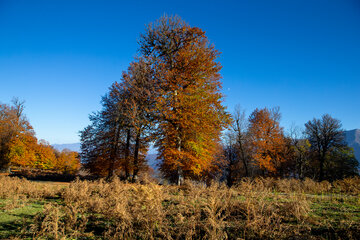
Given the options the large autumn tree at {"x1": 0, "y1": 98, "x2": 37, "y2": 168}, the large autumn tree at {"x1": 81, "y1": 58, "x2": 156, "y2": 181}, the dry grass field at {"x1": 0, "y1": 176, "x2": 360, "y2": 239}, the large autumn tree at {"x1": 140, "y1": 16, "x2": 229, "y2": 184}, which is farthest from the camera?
the large autumn tree at {"x1": 0, "y1": 98, "x2": 37, "y2": 168}

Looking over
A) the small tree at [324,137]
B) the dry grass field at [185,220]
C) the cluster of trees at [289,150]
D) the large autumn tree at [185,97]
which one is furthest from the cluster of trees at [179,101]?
the small tree at [324,137]

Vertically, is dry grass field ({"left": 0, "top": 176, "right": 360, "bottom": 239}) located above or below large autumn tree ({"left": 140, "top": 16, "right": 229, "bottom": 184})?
below

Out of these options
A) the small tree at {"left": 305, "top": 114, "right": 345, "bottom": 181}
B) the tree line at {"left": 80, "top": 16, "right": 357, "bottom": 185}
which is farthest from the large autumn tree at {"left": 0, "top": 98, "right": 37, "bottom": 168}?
the small tree at {"left": 305, "top": 114, "right": 345, "bottom": 181}

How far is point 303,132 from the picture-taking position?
103ft

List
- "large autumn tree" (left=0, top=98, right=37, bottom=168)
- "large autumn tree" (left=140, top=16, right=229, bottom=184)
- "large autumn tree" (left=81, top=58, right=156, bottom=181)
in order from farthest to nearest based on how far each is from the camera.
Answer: "large autumn tree" (left=0, top=98, right=37, bottom=168), "large autumn tree" (left=81, top=58, right=156, bottom=181), "large autumn tree" (left=140, top=16, right=229, bottom=184)

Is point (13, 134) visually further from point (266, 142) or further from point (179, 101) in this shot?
point (266, 142)

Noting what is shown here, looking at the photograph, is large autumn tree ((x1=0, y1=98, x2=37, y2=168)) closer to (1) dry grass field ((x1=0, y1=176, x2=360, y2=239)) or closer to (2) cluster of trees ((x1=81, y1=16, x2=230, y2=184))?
(2) cluster of trees ((x1=81, y1=16, x2=230, y2=184))

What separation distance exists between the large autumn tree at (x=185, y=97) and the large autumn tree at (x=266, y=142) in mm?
13819

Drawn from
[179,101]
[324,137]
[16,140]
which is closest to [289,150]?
[324,137]

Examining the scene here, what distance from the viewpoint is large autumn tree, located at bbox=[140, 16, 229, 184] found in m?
12.2

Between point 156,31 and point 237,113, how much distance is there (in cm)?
1600

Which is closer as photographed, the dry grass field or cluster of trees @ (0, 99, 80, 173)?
the dry grass field

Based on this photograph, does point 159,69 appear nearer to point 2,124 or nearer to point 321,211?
point 321,211

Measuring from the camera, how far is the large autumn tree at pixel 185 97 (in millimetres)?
12219
